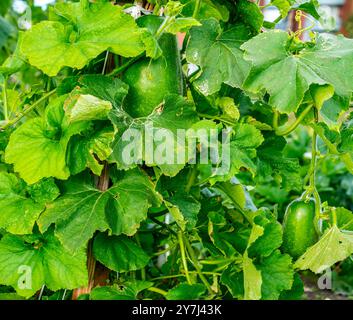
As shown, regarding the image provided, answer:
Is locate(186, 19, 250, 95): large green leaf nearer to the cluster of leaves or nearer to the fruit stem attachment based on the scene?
the cluster of leaves

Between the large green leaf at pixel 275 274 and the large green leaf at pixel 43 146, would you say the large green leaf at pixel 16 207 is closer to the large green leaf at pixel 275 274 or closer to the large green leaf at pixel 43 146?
the large green leaf at pixel 43 146

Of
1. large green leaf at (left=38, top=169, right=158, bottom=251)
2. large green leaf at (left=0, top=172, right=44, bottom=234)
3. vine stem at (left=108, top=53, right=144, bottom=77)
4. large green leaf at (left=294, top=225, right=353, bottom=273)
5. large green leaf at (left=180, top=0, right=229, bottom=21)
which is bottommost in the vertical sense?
large green leaf at (left=294, top=225, right=353, bottom=273)

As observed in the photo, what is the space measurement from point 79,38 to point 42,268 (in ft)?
1.34

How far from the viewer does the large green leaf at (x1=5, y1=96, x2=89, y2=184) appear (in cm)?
107

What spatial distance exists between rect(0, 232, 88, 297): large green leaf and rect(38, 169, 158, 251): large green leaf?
8 centimetres

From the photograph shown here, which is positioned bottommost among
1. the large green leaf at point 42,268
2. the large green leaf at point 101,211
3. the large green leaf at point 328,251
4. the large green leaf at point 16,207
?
the large green leaf at point 42,268

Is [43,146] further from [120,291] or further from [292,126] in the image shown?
[292,126]

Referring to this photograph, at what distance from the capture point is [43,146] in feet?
3.59

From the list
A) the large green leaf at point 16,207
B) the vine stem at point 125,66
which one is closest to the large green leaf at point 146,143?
the vine stem at point 125,66

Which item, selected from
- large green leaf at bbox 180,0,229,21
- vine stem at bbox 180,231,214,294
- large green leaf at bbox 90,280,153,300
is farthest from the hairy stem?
large green leaf at bbox 180,0,229,21

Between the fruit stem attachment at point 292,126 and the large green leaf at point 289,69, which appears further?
the fruit stem attachment at point 292,126

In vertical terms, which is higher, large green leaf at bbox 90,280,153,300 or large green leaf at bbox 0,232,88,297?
large green leaf at bbox 0,232,88,297

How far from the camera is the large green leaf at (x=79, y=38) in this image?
1052mm

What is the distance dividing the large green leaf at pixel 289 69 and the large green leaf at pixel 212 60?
77 mm
